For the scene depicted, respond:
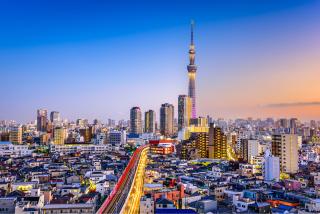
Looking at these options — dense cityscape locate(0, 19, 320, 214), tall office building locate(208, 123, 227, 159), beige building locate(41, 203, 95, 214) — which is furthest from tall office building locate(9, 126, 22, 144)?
beige building locate(41, 203, 95, 214)

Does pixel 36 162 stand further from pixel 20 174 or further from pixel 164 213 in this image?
pixel 164 213

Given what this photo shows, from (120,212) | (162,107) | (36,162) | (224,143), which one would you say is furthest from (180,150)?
(162,107)

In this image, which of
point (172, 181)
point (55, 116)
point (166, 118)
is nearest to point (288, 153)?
point (172, 181)

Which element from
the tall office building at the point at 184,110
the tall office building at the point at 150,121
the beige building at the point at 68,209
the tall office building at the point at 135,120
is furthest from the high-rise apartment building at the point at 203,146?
the tall office building at the point at 150,121

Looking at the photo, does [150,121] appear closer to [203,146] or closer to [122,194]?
[203,146]

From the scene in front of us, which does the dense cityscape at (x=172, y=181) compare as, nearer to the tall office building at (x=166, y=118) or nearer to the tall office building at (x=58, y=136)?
the tall office building at (x=58, y=136)

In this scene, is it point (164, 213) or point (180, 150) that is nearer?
point (164, 213)
